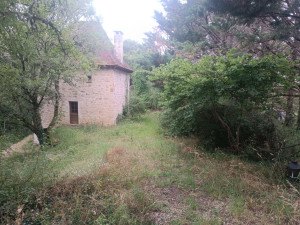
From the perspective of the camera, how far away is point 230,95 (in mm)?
6156

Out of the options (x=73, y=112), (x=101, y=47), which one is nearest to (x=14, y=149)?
(x=73, y=112)

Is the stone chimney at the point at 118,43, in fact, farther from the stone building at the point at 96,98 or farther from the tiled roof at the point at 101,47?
the stone building at the point at 96,98

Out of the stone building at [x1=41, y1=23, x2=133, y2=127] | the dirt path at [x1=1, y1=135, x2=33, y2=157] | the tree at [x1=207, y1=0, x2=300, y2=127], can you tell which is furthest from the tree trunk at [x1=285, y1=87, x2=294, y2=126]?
the stone building at [x1=41, y1=23, x2=133, y2=127]

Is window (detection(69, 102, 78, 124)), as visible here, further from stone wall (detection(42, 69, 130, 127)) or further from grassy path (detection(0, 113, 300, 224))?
grassy path (detection(0, 113, 300, 224))

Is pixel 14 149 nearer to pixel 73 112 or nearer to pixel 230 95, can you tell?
pixel 73 112

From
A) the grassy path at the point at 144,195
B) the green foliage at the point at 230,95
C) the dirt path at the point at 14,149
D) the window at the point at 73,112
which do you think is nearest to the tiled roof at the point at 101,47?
the window at the point at 73,112

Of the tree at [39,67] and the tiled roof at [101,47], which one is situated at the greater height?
the tiled roof at [101,47]

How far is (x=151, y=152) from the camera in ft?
24.5

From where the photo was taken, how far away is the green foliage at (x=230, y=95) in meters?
5.26

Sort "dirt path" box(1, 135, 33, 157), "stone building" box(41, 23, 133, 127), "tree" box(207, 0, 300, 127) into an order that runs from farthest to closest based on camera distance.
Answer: "stone building" box(41, 23, 133, 127) → "tree" box(207, 0, 300, 127) → "dirt path" box(1, 135, 33, 157)

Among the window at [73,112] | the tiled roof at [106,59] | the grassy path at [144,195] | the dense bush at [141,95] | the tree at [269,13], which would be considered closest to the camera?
the grassy path at [144,195]

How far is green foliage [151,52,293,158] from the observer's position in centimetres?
526

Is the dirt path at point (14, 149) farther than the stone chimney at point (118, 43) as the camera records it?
No

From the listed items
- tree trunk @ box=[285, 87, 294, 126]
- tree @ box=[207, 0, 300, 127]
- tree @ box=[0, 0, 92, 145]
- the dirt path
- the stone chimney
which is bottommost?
the dirt path
